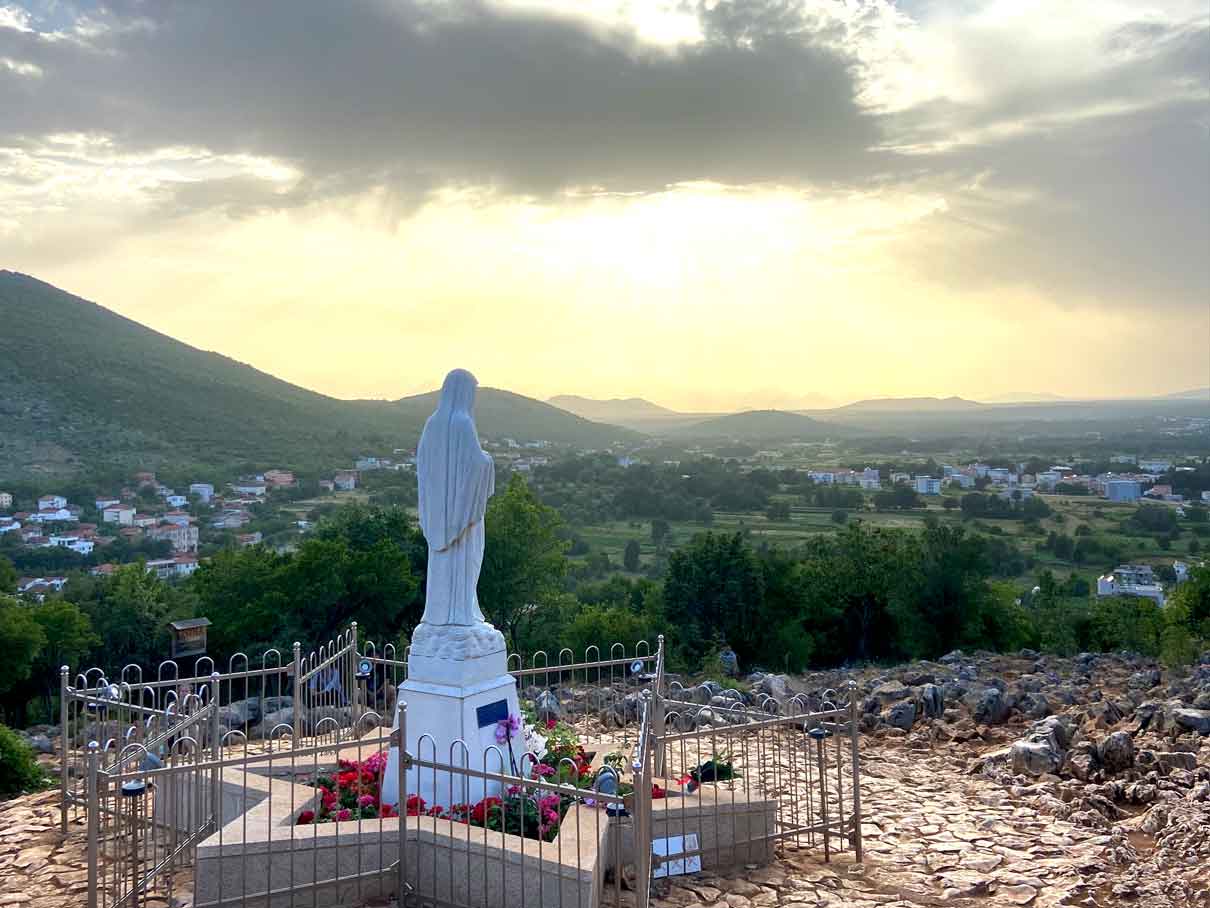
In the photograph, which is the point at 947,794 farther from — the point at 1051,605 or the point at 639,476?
the point at 639,476

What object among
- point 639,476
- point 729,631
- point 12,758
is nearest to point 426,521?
point 12,758

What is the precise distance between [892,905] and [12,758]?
9826 mm

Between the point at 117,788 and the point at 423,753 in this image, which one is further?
the point at 423,753

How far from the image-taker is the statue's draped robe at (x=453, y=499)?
306 inches

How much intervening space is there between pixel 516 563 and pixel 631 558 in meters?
28.9

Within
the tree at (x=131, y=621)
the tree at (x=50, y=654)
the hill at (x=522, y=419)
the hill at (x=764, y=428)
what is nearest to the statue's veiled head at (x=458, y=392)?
the tree at (x=50, y=654)

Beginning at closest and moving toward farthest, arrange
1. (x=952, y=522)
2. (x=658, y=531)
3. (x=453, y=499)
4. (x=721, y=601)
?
1. (x=453, y=499)
2. (x=721, y=601)
3. (x=952, y=522)
4. (x=658, y=531)

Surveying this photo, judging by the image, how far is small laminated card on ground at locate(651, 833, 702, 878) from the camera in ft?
23.4

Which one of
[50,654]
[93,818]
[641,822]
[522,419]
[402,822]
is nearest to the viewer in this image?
[641,822]

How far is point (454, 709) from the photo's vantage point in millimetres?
7441

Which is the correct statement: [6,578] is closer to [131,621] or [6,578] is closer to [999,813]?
[131,621]

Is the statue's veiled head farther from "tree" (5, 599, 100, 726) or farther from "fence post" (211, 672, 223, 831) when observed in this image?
"tree" (5, 599, 100, 726)

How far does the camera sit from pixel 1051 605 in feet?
91.8

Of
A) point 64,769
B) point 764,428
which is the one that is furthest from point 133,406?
point 764,428
